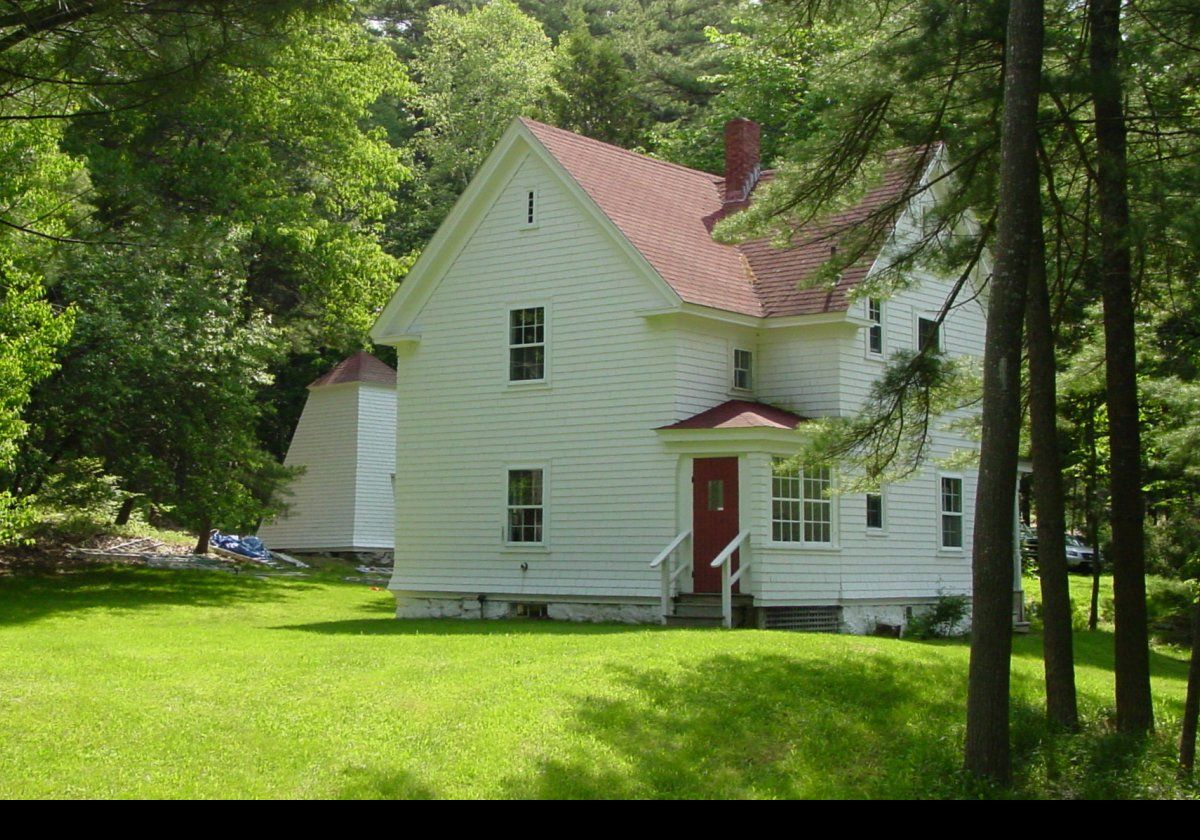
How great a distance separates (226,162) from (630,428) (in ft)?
48.8

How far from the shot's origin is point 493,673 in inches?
561

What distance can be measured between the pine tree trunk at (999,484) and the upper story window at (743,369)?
12031 millimetres

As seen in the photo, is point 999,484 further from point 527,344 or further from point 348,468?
point 348,468

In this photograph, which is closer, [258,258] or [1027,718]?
[1027,718]

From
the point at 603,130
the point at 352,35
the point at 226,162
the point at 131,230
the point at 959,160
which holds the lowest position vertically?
the point at 959,160

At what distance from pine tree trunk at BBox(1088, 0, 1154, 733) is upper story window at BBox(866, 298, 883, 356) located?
9.90m

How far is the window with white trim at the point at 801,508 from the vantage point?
2148 centimetres

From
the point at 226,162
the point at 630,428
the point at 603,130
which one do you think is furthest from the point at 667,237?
the point at 603,130

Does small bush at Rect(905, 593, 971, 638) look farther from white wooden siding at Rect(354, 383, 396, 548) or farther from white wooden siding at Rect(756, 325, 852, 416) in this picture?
white wooden siding at Rect(354, 383, 396, 548)

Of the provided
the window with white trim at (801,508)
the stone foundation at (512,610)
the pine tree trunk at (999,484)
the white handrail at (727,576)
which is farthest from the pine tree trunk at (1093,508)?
the pine tree trunk at (999,484)

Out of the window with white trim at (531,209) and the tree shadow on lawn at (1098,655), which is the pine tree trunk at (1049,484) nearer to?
the tree shadow on lawn at (1098,655)

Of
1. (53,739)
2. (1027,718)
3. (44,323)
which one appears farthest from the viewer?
(44,323)

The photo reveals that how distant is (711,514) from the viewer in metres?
21.6

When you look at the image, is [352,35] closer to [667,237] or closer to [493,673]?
[667,237]
